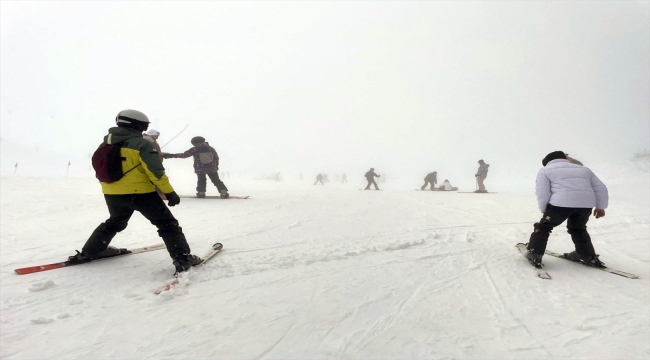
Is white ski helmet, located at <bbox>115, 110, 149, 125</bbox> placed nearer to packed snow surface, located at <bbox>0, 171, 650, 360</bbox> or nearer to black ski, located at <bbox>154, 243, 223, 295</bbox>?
packed snow surface, located at <bbox>0, 171, 650, 360</bbox>

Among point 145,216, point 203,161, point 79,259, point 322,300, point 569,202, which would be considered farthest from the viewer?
point 203,161

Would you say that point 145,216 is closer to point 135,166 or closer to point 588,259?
point 135,166

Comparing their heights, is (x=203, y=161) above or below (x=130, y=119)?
below

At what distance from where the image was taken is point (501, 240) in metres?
5.03

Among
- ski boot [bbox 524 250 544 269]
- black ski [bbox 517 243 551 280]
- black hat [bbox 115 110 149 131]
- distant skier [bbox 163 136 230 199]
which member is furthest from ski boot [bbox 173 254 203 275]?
distant skier [bbox 163 136 230 199]

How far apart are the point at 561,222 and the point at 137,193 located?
529cm

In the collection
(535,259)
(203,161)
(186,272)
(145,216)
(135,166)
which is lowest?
(535,259)

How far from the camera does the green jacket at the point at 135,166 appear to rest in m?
2.97

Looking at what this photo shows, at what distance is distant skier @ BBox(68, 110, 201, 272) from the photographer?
300cm

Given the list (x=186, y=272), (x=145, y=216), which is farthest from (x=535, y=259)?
(x=145, y=216)

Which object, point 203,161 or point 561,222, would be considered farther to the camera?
point 203,161

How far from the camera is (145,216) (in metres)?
3.07

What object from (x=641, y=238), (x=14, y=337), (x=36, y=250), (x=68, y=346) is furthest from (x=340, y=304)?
(x=641, y=238)

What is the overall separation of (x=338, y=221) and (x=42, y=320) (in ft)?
15.6
